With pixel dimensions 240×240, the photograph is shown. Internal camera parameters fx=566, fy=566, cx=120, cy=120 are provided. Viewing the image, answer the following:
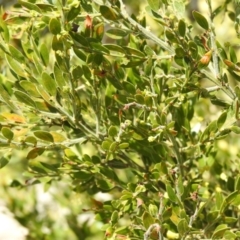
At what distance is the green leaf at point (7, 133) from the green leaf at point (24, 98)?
2.0 inches

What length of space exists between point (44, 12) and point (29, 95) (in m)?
0.13

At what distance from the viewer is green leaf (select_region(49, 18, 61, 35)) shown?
0.75 meters

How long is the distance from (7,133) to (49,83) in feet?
0.31

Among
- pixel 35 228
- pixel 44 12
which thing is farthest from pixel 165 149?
pixel 35 228

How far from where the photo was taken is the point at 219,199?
82 centimetres

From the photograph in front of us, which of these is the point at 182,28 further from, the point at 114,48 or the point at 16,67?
the point at 16,67

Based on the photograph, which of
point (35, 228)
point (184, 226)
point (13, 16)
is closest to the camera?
point (184, 226)

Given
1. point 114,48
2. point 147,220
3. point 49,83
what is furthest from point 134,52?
point 147,220

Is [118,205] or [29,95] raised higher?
[29,95]

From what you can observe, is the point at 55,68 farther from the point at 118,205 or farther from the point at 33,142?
the point at 118,205

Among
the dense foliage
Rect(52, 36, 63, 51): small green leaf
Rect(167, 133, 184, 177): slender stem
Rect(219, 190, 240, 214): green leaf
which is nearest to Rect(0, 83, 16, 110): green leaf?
the dense foliage

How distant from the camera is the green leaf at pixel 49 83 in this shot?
32.2 inches

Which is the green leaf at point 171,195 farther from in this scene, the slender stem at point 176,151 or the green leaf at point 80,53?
the green leaf at point 80,53

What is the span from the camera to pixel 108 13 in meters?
0.79
